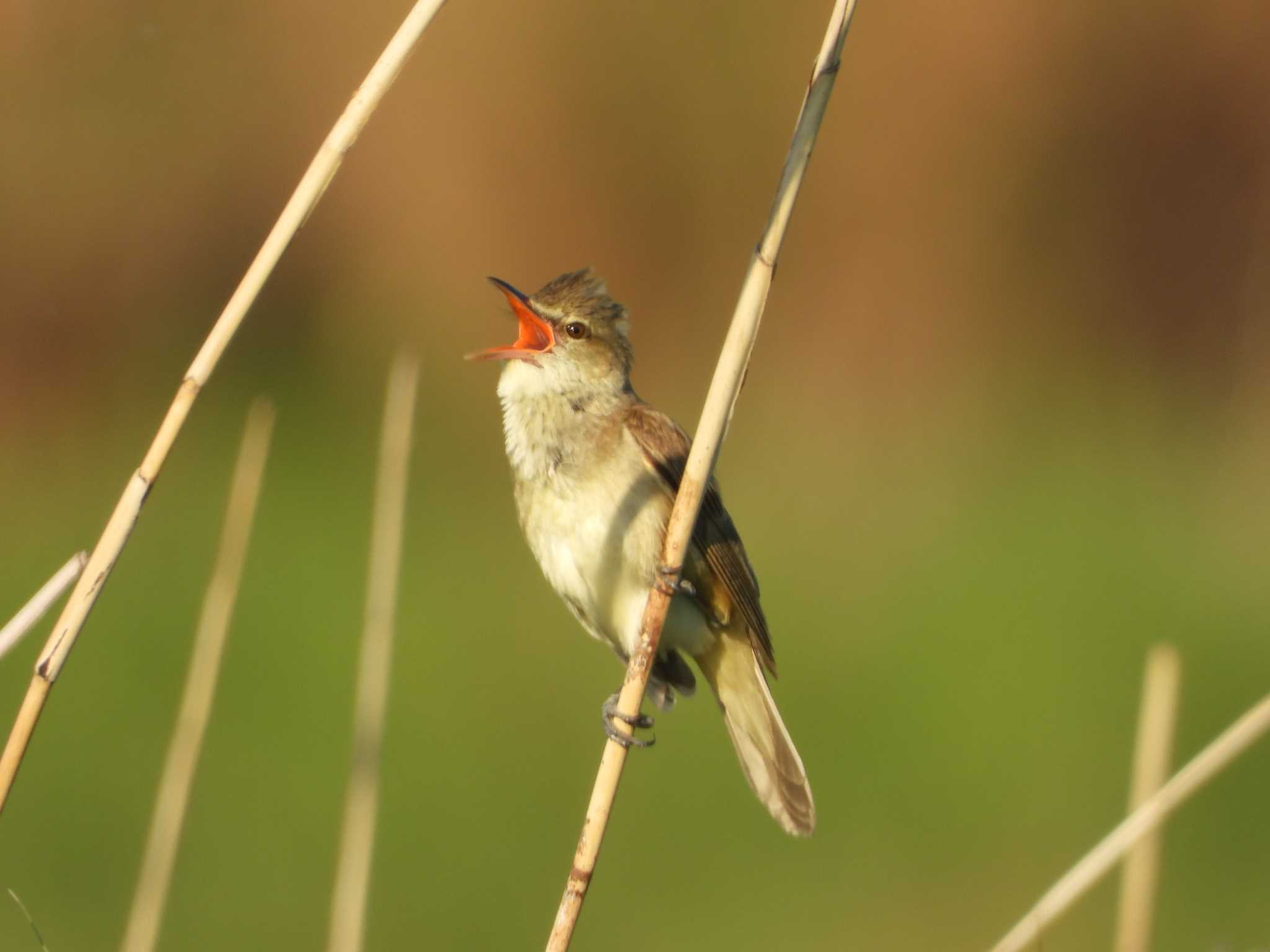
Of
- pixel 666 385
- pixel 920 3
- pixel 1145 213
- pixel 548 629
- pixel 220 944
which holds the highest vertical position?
pixel 920 3

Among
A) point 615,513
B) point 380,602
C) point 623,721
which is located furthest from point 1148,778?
point 615,513

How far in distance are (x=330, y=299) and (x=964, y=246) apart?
11.8ft

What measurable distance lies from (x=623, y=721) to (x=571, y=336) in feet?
4.68

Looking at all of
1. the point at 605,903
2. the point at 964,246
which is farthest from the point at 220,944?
the point at 964,246

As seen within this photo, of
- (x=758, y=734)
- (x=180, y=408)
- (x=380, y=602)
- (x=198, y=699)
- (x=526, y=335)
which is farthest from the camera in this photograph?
(x=526, y=335)

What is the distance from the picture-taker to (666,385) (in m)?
9.38

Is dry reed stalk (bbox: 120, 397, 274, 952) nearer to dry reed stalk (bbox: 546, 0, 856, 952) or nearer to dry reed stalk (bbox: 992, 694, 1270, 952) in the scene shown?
dry reed stalk (bbox: 546, 0, 856, 952)

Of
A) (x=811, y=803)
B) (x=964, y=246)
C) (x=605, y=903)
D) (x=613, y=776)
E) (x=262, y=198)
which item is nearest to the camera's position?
(x=613, y=776)

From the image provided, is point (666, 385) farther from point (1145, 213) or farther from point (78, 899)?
point (78, 899)

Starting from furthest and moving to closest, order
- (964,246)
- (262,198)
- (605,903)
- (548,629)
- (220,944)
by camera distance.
→ (964,246) < (262,198) < (548,629) < (605,903) < (220,944)

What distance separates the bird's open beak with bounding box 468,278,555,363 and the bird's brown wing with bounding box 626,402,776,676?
0.24 meters

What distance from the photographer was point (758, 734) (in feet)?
11.7

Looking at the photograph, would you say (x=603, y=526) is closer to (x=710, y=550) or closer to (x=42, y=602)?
(x=710, y=550)

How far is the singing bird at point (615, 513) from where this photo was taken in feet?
11.3
